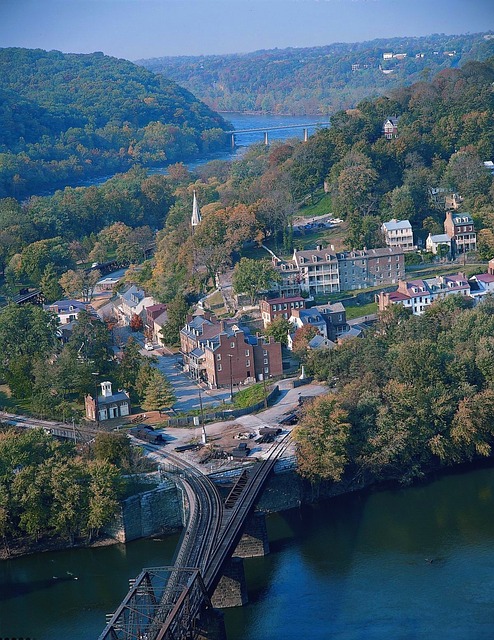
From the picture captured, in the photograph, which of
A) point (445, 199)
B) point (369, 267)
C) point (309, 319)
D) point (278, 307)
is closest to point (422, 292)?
point (369, 267)

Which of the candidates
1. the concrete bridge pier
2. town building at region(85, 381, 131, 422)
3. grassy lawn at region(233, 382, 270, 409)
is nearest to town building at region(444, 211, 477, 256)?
grassy lawn at region(233, 382, 270, 409)

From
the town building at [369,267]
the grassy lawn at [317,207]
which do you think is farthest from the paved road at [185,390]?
the grassy lawn at [317,207]

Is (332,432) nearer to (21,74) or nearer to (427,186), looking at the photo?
(427,186)

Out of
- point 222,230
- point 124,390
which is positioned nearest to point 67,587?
point 124,390

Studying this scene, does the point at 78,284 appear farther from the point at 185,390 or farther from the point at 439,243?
the point at 439,243

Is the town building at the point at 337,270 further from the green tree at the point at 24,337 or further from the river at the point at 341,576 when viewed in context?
the river at the point at 341,576
